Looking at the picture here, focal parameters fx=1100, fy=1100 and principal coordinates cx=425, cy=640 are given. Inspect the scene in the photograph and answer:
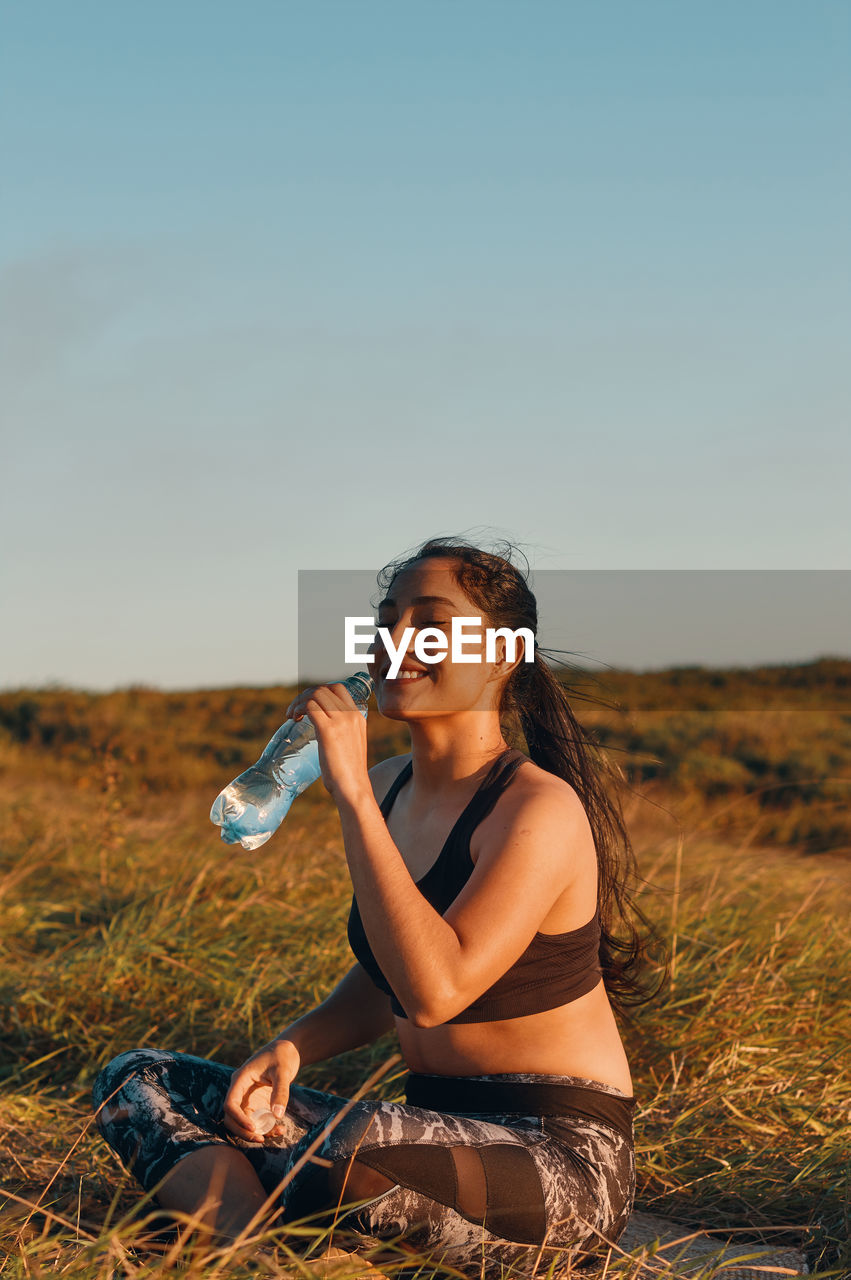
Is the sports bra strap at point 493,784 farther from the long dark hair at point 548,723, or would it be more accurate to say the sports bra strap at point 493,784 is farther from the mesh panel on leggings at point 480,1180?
the mesh panel on leggings at point 480,1180

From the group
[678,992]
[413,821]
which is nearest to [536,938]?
[413,821]

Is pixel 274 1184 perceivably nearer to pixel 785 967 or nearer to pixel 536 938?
pixel 536 938

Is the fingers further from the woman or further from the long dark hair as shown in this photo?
the long dark hair

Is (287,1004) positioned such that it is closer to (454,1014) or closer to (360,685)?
(360,685)

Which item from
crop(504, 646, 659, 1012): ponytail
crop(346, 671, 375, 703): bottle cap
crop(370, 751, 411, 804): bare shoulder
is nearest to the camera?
crop(346, 671, 375, 703): bottle cap

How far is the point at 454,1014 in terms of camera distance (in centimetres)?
211

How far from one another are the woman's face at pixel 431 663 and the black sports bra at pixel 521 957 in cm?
20

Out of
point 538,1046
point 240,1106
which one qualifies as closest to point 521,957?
point 538,1046

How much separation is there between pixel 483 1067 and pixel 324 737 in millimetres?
827

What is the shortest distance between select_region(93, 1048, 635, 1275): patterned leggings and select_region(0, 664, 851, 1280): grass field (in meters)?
0.16

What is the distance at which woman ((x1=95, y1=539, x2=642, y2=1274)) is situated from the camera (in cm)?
212

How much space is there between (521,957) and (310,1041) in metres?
0.71

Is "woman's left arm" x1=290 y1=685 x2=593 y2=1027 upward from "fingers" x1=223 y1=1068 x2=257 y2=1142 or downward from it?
upward

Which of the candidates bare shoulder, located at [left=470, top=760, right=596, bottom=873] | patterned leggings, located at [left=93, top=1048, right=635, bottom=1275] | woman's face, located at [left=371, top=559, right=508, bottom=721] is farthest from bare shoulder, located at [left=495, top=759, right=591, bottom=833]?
patterned leggings, located at [left=93, top=1048, right=635, bottom=1275]
